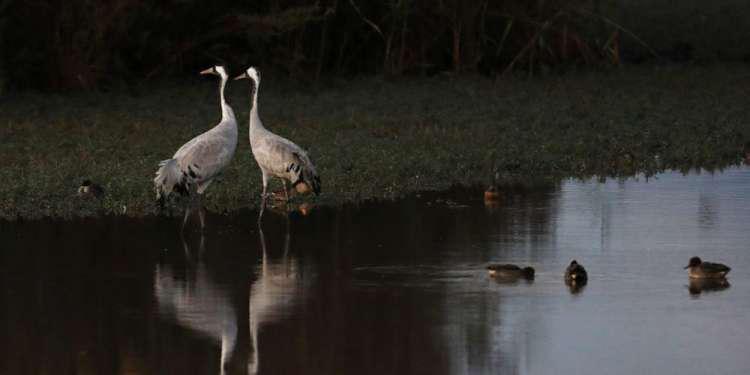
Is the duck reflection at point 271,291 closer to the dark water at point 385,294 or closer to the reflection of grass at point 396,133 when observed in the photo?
the dark water at point 385,294

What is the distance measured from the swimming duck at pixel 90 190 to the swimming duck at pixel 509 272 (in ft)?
15.6

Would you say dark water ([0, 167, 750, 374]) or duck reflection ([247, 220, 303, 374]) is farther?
duck reflection ([247, 220, 303, 374])

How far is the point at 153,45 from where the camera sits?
27.7 meters

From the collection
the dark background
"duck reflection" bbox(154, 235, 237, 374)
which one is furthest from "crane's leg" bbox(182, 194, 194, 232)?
the dark background

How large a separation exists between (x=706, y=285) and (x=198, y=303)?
340cm

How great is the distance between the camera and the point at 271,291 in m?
11.1

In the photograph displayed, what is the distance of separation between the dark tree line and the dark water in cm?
1208

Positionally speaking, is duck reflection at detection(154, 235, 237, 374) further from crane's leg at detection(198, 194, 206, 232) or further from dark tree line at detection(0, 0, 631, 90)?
dark tree line at detection(0, 0, 631, 90)

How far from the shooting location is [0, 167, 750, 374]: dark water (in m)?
9.20

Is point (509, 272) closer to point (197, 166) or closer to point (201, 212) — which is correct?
point (201, 212)

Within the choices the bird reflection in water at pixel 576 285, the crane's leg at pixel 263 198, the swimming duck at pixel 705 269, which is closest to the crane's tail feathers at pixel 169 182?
the crane's leg at pixel 263 198

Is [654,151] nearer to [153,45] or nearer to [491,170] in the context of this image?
[491,170]

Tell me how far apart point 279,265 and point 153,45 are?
53.0 ft

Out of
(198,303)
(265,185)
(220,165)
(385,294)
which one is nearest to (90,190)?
(220,165)
